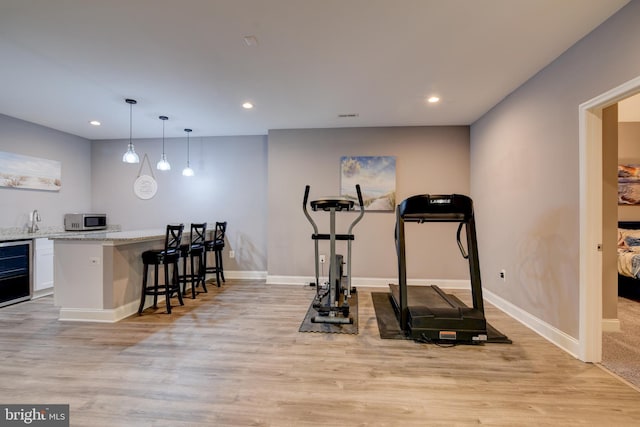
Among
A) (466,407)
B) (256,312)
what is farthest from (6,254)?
(466,407)

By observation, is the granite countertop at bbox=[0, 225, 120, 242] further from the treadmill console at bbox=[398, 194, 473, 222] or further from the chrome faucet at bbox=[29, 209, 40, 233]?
the treadmill console at bbox=[398, 194, 473, 222]

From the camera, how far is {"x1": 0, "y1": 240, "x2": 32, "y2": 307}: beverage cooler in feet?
11.7

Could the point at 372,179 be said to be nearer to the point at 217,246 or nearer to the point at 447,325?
the point at 447,325

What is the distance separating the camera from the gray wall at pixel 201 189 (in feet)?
16.9

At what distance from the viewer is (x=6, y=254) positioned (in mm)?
3568

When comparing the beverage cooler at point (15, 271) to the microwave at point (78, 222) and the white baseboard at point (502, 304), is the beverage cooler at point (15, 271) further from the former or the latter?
the white baseboard at point (502, 304)

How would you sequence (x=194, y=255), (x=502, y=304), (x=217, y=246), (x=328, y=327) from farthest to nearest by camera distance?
(x=217, y=246) → (x=194, y=255) → (x=502, y=304) → (x=328, y=327)

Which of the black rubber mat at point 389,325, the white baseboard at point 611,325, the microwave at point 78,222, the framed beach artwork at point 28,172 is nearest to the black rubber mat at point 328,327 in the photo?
the black rubber mat at point 389,325

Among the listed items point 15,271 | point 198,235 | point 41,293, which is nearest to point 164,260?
point 198,235

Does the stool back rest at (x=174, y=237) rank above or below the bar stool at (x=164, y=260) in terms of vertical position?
above

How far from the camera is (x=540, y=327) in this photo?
9.00ft

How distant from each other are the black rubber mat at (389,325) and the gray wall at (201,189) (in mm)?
2446

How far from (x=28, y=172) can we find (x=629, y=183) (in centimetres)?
1026

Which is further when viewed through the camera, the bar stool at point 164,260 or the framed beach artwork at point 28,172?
the framed beach artwork at point 28,172
